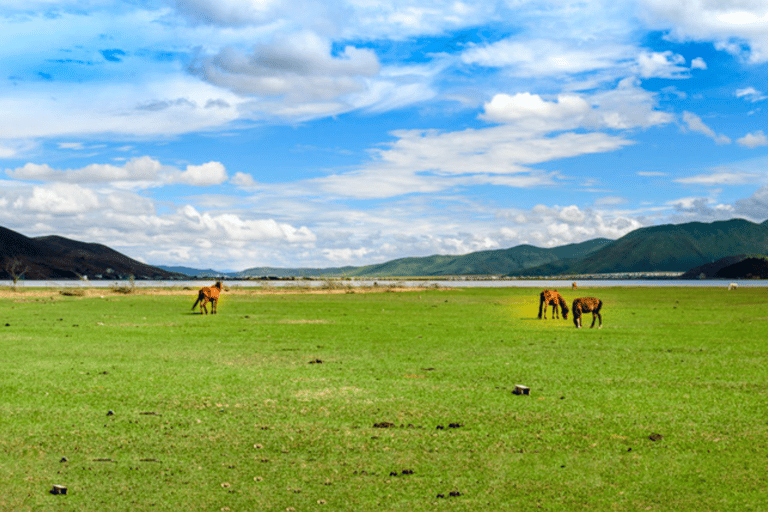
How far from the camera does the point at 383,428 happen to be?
9.42 m

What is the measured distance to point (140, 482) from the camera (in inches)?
281

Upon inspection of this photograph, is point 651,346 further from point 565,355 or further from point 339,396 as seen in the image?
point 339,396

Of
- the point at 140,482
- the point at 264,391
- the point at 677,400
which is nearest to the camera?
the point at 140,482

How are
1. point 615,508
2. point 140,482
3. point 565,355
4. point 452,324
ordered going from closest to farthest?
point 615,508, point 140,482, point 565,355, point 452,324

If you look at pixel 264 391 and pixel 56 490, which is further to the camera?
pixel 264 391

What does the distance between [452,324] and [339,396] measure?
18.1 m

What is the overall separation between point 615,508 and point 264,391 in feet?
25.1

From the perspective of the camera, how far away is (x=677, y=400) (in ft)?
37.3

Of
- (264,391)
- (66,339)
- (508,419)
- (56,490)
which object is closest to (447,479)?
(508,419)

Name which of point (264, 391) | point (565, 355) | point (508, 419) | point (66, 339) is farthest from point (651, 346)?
point (66, 339)

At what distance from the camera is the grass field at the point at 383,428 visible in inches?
267

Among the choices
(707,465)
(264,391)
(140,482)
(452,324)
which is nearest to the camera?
(140,482)

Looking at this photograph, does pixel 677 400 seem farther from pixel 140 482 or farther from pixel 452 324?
pixel 452 324

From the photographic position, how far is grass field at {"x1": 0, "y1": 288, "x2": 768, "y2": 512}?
6.78m
